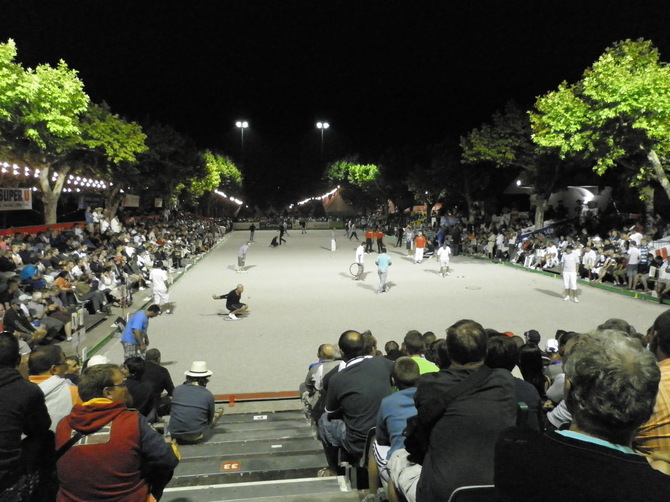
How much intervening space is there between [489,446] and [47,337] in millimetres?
10653

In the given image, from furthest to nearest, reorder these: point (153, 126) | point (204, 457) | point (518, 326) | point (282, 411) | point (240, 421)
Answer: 1. point (153, 126)
2. point (518, 326)
3. point (282, 411)
4. point (240, 421)
5. point (204, 457)

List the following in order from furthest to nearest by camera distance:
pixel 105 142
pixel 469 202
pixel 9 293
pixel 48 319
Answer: pixel 469 202 < pixel 105 142 < pixel 9 293 < pixel 48 319

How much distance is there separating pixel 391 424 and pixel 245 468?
2.16m

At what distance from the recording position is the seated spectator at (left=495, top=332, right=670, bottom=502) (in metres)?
1.46

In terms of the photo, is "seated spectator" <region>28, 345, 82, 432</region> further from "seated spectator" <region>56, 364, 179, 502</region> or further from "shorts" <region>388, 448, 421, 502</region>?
"shorts" <region>388, 448, 421, 502</region>

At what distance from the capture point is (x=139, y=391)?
578cm

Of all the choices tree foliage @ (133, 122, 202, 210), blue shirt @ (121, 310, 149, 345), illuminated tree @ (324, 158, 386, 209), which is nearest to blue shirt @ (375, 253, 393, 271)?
blue shirt @ (121, 310, 149, 345)

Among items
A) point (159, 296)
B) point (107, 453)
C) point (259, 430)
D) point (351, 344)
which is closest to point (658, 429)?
point (107, 453)

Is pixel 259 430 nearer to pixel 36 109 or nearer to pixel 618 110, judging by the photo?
pixel 36 109

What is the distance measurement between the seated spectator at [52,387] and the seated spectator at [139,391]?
116 cm

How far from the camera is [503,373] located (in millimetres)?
2637

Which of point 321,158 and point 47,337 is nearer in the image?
point 47,337

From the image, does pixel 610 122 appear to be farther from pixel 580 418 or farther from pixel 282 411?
pixel 580 418

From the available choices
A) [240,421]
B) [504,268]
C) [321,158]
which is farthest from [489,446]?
[321,158]
